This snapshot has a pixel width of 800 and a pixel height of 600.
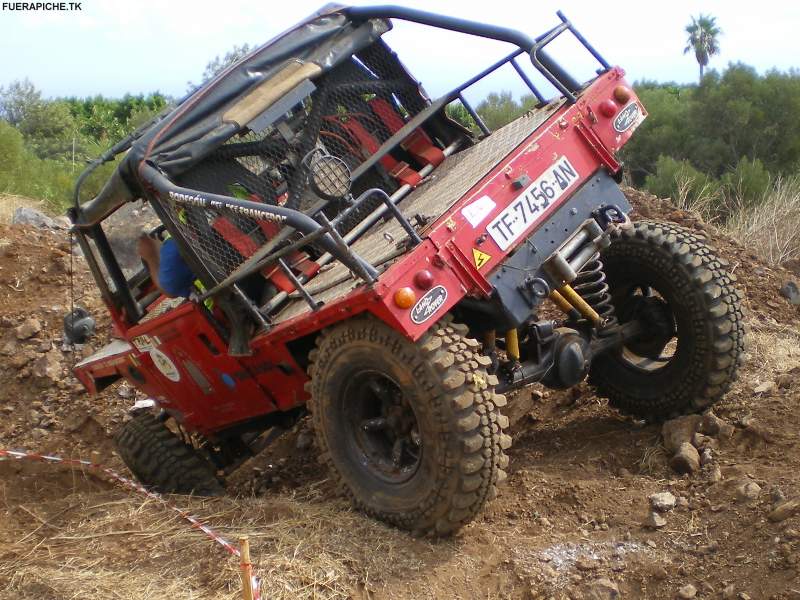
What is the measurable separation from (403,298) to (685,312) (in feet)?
6.56

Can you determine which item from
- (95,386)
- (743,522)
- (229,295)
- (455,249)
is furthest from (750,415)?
(95,386)

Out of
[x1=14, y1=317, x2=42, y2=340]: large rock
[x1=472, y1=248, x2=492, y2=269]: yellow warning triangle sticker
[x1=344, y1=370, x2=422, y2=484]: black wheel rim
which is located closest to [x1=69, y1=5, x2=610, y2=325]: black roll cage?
[x1=472, y1=248, x2=492, y2=269]: yellow warning triangle sticker

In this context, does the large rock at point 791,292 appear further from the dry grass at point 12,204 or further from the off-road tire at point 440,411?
the dry grass at point 12,204

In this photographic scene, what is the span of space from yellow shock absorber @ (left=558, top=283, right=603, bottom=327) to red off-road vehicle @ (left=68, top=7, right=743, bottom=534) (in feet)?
0.05

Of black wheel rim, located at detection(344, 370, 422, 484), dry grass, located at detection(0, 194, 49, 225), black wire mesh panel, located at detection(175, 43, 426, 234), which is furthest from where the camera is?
dry grass, located at detection(0, 194, 49, 225)

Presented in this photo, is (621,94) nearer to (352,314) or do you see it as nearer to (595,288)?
(595,288)

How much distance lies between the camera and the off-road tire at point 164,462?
249 inches

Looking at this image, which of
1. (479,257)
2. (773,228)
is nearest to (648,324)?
(479,257)

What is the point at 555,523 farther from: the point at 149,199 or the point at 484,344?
the point at 149,199

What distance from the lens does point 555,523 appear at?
4.70m

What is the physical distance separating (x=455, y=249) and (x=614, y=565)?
1510 millimetres

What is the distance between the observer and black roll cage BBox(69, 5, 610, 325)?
13.7ft

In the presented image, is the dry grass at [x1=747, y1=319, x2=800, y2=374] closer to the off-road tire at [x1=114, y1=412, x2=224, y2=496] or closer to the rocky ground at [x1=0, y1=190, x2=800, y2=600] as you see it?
the rocky ground at [x1=0, y1=190, x2=800, y2=600]

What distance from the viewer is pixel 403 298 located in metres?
4.08
